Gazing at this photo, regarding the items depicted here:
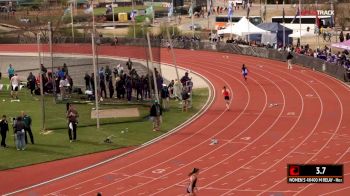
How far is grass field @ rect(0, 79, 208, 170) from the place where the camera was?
25016mm

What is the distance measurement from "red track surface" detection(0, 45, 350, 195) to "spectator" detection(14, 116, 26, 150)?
350 cm

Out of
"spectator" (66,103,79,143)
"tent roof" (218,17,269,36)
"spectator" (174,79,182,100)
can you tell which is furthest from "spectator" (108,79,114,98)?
"tent roof" (218,17,269,36)

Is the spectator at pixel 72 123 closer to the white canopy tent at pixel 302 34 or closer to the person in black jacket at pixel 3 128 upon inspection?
the person in black jacket at pixel 3 128

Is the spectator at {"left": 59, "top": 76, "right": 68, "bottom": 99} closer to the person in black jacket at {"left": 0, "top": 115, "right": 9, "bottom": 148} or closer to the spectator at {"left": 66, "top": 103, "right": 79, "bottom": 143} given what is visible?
the spectator at {"left": 66, "top": 103, "right": 79, "bottom": 143}

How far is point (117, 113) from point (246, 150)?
8.56m

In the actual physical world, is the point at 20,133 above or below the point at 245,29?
below

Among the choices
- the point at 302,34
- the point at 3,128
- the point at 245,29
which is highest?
the point at 245,29

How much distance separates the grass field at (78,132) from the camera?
82.1ft

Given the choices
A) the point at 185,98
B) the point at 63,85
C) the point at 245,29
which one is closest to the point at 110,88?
the point at 63,85

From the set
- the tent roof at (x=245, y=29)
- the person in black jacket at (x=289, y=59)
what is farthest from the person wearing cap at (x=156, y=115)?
the tent roof at (x=245, y=29)

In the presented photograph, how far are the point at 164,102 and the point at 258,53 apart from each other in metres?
21.2

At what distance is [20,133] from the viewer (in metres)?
25.4

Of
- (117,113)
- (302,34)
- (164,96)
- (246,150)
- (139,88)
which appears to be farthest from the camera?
(302,34)

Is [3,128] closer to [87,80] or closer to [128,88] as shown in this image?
[128,88]
